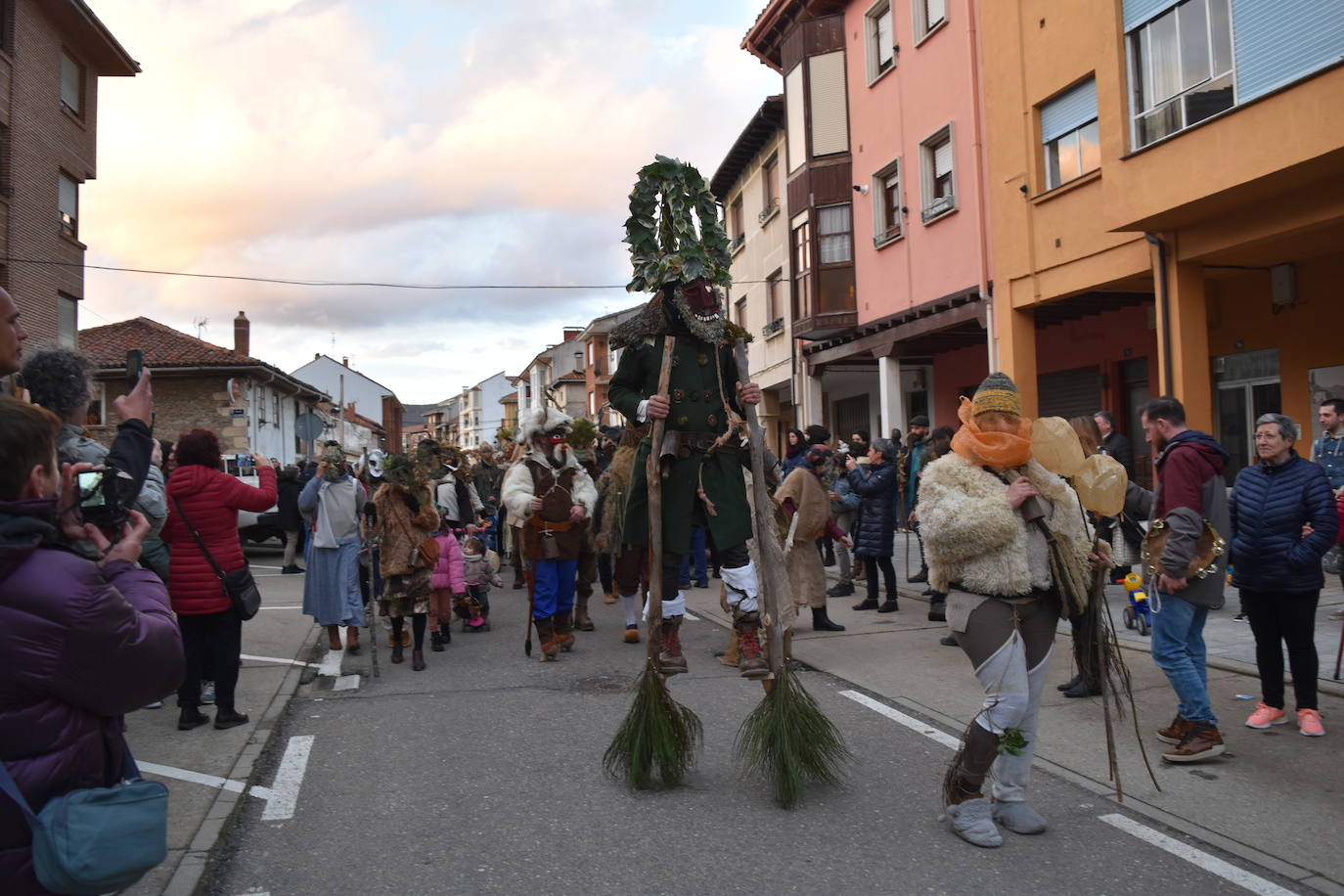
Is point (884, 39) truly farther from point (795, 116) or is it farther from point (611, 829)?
point (611, 829)

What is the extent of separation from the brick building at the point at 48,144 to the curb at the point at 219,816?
1742 centimetres

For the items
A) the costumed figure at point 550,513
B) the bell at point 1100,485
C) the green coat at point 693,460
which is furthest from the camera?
the costumed figure at point 550,513

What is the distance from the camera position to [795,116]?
22734 millimetres

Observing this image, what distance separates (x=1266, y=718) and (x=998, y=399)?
2986 mm

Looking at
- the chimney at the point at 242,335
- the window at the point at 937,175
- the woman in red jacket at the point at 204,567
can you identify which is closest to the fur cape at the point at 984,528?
the woman in red jacket at the point at 204,567

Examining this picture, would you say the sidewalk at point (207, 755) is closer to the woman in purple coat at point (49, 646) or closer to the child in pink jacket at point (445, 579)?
the child in pink jacket at point (445, 579)

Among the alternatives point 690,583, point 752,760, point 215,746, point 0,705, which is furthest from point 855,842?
point 690,583

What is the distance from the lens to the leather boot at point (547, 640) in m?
8.30

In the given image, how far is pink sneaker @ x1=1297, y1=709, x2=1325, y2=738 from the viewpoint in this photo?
17.7 ft

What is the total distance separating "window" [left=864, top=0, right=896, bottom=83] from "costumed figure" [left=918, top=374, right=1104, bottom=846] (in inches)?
676

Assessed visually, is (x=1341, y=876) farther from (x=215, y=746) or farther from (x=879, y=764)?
(x=215, y=746)

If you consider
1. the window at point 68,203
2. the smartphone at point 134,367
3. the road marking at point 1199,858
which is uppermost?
the window at point 68,203

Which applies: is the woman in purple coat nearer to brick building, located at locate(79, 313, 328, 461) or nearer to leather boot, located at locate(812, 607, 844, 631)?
leather boot, located at locate(812, 607, 844, 631)

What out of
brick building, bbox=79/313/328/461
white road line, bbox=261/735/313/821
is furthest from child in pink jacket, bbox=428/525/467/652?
brick building, bbox=79/313/328/461
